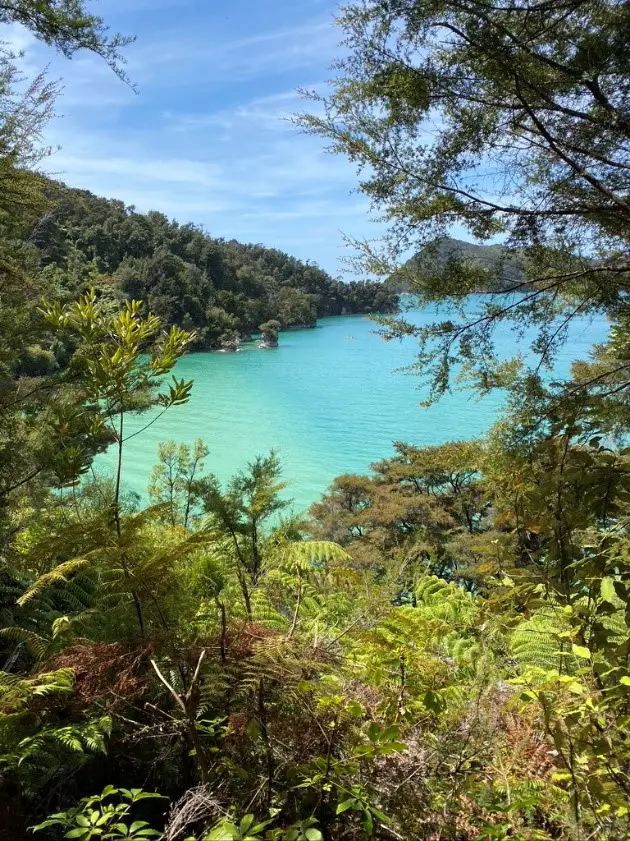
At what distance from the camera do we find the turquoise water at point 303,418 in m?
23.4

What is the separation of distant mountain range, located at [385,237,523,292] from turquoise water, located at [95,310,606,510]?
3.67m

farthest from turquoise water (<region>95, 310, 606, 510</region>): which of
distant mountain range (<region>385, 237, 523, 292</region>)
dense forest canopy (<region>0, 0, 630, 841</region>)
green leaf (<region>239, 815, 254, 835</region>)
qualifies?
green leaf (<region>239, 815, 254, 835</region>)

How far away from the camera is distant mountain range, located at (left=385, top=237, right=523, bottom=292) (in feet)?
11.5

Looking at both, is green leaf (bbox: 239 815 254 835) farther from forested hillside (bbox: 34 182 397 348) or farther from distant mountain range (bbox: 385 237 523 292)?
forested hillside (bbox: 34 182 397 348)

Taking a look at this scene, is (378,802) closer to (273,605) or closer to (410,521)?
(273,605)

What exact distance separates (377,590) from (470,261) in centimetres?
253

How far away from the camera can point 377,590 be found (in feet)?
6.47

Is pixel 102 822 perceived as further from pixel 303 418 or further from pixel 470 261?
pixel 303 418

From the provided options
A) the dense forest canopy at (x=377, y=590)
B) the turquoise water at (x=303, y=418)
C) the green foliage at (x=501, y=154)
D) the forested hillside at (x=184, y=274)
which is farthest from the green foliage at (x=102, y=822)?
the forested hillside at (x=184, y=274)

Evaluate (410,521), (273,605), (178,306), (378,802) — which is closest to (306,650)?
(378,802)

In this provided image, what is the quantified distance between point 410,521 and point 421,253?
9.66 meters

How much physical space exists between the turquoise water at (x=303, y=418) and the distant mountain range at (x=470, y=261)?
3670 millimetres

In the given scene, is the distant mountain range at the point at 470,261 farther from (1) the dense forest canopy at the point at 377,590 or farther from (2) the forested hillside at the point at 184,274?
(2) the forested hillside at the point at 184,274

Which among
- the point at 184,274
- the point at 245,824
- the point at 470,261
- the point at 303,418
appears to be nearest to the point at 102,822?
the point at 245,824
